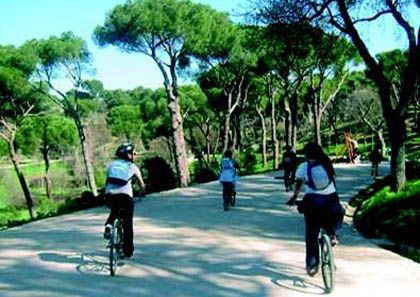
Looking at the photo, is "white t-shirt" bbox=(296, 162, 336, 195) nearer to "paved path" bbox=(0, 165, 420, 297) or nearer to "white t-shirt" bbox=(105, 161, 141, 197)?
"paved path" bbox=(0, 165, 420, 297)

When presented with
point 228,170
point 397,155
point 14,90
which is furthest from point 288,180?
point 14,90

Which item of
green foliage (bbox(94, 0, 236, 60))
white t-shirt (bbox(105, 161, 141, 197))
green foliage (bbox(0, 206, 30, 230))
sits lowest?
green foliage (bbox(0, 206, 30, 230))

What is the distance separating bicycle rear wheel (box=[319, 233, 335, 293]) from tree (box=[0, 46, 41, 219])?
2416 centimetres

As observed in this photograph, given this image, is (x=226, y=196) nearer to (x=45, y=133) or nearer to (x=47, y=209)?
(x=47, y=209)

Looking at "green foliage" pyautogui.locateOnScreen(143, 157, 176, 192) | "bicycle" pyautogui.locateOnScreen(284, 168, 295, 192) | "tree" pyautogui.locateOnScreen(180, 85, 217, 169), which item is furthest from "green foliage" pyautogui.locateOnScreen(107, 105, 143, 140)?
"bicycle" pyautogui.locateOnScreen(284, 168, 295, 192)

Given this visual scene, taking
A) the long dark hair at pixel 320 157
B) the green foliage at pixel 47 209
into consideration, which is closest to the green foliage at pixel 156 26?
the green foliage at pixel 47 209

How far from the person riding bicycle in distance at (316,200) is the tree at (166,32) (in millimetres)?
19767

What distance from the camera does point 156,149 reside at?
184 feet

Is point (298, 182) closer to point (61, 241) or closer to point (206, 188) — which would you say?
point (61, 241)

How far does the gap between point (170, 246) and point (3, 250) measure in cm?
256

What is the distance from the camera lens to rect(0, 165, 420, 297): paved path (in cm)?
694

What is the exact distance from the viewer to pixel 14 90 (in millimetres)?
30250

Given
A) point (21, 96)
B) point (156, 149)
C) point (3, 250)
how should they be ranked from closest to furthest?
point (3, 250), point (21, 96), point (156, 149)

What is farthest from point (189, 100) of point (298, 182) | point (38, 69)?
point (298, 182)
